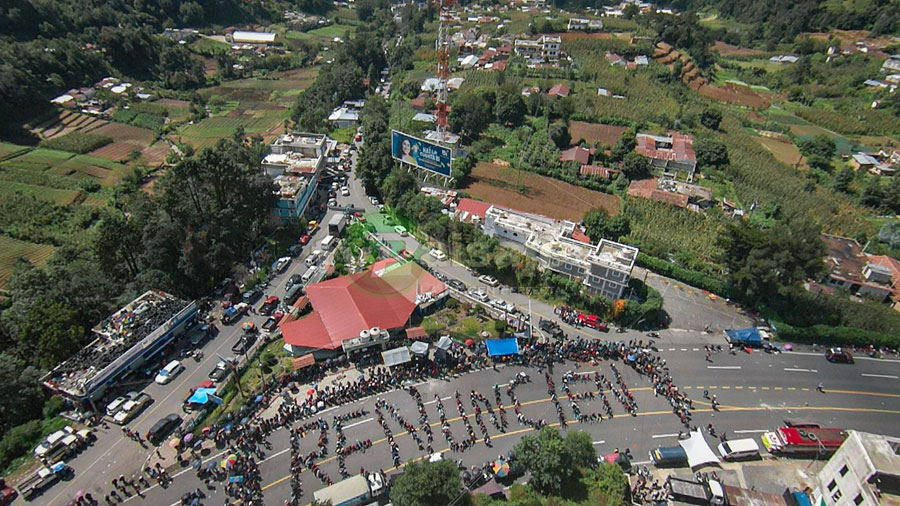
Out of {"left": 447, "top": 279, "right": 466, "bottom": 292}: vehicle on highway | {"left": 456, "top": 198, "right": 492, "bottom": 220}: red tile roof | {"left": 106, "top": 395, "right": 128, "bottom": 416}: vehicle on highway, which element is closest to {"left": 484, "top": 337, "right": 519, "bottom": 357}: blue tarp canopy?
{"left": 447, "top": 279, "right": 466, "bottom": 292}: vehicle on highway

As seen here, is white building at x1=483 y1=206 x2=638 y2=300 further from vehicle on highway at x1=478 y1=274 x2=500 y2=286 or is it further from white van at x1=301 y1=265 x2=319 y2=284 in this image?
white van at x1=301 y1=265 x2=319 y2=284

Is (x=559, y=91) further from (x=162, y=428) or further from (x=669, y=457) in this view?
(x=162, y=428)

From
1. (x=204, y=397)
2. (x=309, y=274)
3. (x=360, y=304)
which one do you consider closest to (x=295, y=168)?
(x=309, y=274)

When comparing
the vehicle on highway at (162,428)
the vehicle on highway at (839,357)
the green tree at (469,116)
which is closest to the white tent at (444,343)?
the vehicle on highway at (162,428)

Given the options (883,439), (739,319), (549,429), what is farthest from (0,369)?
(739,319)

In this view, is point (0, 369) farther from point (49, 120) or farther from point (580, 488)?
A: point (49, 120)

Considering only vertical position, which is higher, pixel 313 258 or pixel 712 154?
pixel 712 154
